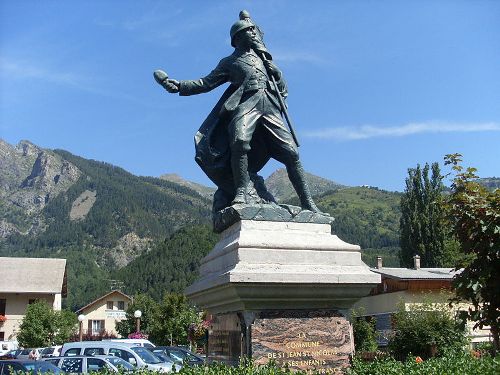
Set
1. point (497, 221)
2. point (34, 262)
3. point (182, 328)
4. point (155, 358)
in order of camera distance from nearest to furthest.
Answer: point (497, 221) < point (155, 358) < point (182, 328) < point (34, 262)

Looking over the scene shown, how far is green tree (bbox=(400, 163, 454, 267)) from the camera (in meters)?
47.4

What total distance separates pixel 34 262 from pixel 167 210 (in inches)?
5602

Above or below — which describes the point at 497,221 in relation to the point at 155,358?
above

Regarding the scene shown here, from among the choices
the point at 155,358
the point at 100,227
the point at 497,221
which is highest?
the point at 100,227

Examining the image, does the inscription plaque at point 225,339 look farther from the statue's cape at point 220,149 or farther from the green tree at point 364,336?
the green tree at point 364,336

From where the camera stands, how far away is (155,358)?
1838cm

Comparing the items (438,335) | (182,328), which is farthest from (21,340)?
(438,335)

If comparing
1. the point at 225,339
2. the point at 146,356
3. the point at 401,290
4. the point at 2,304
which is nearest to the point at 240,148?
the point at 225,339

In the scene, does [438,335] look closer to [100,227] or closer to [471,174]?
[471,174]

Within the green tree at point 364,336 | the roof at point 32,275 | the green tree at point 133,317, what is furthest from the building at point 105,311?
the green tree at point 364,336

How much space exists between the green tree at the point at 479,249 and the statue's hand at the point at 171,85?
3895 mm

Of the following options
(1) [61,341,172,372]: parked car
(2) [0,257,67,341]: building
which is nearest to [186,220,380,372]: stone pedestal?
(1) [61,341,172,372]: parked car

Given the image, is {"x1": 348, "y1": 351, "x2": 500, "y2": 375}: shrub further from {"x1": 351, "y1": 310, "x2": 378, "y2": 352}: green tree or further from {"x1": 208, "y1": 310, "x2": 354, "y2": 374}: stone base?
{"x1": 351, "y1": 310, "x2": 378, "y2": 352}: green tree

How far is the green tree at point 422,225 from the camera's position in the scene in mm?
47406
